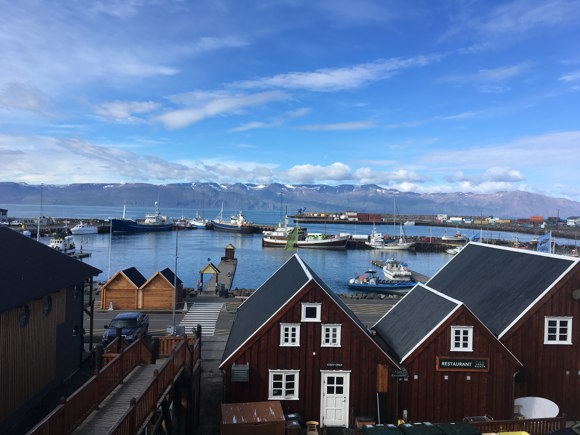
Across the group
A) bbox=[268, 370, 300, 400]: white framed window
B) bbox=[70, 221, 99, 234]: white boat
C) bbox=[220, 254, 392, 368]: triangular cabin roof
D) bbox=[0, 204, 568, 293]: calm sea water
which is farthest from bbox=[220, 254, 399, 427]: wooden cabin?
bbox=[70, 221, 99, 234]: white boat

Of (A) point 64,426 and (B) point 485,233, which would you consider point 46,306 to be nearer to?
(A) point 64,426

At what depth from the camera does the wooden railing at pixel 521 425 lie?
46.8 feet

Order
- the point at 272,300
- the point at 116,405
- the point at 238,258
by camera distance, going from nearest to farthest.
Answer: the point at 116,405
the point at 272,300
the point at 238,258

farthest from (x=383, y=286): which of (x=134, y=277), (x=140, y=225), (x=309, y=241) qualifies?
(x=140, y=225)

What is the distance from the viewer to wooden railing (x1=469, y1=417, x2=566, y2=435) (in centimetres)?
1428

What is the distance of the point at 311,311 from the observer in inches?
648

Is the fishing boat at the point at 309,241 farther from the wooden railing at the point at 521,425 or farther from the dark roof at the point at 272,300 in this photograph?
the wooden railing at the point at 521,425

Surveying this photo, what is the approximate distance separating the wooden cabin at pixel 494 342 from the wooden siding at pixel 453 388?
36 millimetres

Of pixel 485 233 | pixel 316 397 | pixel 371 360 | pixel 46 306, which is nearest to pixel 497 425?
pixel 371 360

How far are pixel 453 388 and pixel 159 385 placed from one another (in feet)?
34.6

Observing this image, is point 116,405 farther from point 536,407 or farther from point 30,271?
point 536,407

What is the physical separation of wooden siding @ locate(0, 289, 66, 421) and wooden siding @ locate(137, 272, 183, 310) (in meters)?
16.3

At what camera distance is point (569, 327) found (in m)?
17.8

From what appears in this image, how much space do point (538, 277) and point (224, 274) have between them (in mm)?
41547
